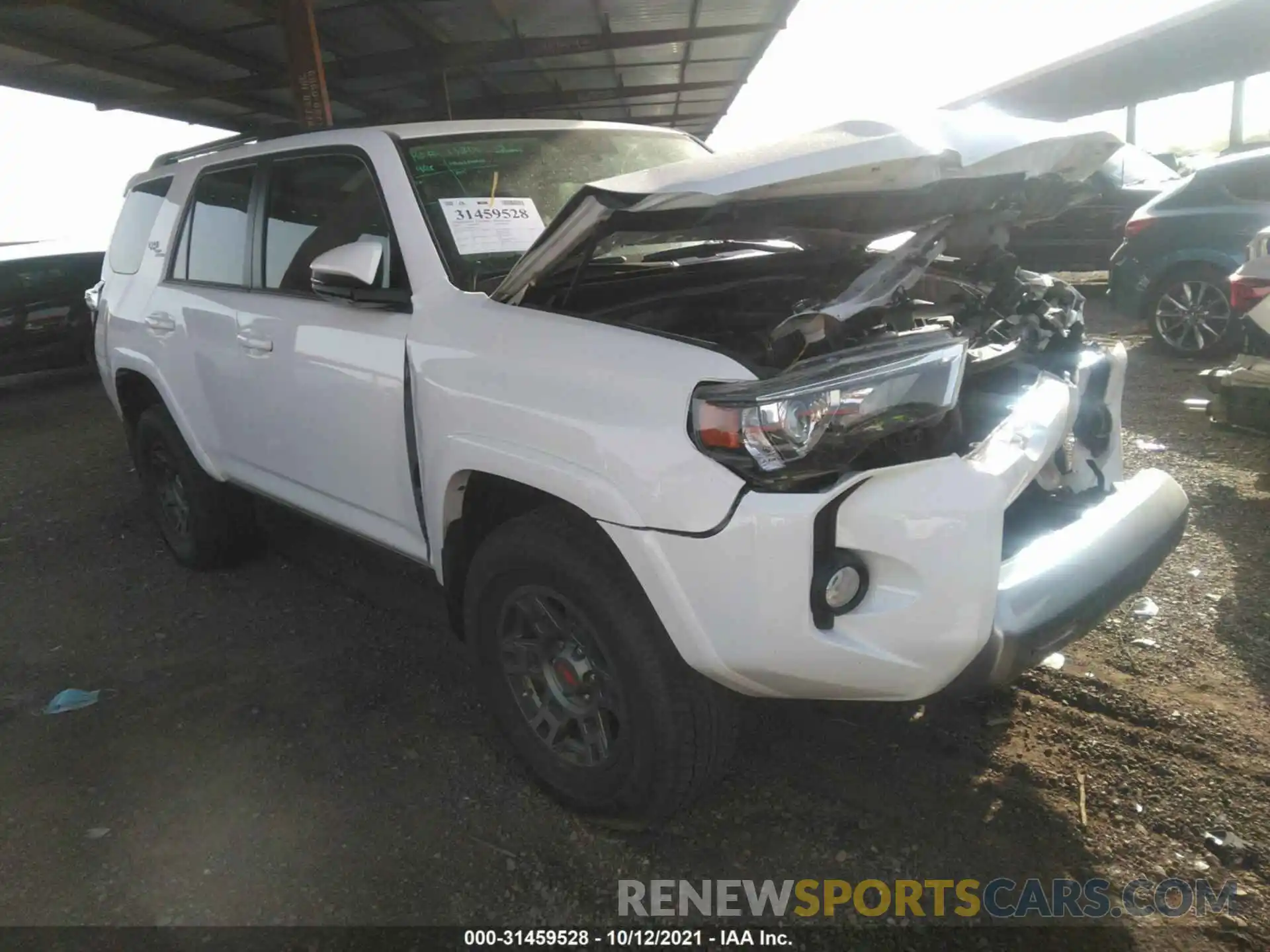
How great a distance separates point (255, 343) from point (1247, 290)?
5.36m

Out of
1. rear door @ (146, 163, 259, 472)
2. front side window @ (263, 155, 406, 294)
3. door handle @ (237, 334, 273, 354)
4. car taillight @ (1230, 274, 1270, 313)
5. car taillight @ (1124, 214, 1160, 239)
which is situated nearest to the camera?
front side window @ (263, 155, 406, 294)

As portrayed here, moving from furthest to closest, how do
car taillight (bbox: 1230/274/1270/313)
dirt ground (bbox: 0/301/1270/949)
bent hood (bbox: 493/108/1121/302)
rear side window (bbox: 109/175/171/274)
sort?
1. car taillight (bbox: 1230/274/1270/313)
2. rear side window (bbox: 109/175/171/274)
3. dirt ground (bbox: 0/301/1270/949)
4. bent hood (bbox: 493/108/1121/302)

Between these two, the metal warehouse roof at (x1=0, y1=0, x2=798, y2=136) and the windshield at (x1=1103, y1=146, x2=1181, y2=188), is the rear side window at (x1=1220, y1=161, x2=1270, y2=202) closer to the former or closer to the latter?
the windshield at (x1=1103, y1=146, x2=1181, y2=188)

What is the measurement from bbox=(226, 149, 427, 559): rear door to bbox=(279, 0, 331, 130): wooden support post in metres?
5.39

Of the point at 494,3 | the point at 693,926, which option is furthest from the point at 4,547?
the point at 494,3

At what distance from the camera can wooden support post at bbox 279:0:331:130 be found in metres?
8.27

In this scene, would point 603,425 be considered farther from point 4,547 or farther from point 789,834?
point 4,547

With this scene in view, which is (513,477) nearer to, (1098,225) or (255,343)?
(255,343)

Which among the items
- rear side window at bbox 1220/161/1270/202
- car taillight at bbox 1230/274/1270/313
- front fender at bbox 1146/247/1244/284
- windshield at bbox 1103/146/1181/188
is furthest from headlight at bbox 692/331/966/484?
windshield at bbox 1103/146/1181/188

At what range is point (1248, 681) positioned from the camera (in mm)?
2928

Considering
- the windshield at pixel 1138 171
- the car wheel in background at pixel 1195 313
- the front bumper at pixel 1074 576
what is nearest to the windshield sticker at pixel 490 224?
the front bumper at pixel 1074 576

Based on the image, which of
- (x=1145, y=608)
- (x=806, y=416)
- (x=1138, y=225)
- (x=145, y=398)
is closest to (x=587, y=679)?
(x=806, y=416)

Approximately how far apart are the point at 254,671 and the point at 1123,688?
3096mm

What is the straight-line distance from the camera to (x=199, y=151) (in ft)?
14.3
